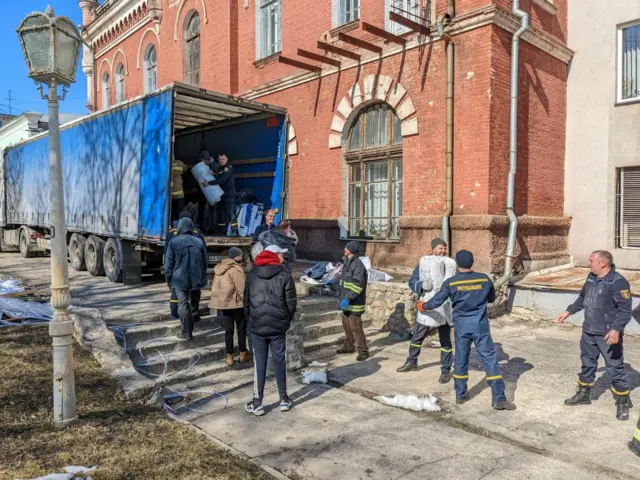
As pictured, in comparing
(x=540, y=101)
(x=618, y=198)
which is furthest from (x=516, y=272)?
(x=540, y=101)

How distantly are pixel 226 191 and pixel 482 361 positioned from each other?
268 inches

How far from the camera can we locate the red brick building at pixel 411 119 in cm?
1048

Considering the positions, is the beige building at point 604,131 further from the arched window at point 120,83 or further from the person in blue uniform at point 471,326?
the arched window at point 120,83

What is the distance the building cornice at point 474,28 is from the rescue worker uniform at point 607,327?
658 centimetres

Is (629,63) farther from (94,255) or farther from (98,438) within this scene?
(94,255)

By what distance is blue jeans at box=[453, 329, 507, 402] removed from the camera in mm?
5656

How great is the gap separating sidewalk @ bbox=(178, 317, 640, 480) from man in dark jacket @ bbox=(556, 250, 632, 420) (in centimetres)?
26

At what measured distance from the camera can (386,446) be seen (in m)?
4.73

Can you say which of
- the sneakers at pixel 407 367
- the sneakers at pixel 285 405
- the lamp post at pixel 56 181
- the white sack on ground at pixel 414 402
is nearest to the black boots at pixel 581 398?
Result: the white sack on ground at pixel 414 402

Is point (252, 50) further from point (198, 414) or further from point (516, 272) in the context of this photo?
point (198, 414)

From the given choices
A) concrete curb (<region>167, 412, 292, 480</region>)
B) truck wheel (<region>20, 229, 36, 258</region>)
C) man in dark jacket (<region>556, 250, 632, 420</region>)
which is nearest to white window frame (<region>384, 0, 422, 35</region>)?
man in dark jacket (<region>556, 250, 632, 420</region>)

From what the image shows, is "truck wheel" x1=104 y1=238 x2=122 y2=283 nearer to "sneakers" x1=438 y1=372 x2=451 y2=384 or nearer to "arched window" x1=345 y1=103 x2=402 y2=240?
"arched window" x1=345 y1=103 x2=402 y2=240

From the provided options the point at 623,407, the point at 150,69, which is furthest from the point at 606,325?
the point at 150,69

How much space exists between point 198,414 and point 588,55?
11.8 m
